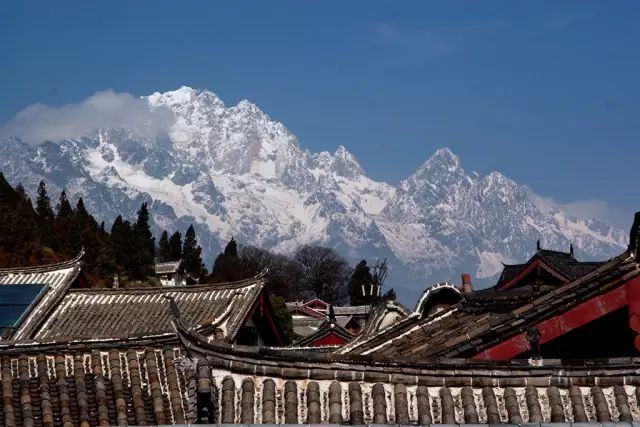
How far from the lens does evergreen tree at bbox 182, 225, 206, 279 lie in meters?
130

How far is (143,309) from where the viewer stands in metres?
34.3

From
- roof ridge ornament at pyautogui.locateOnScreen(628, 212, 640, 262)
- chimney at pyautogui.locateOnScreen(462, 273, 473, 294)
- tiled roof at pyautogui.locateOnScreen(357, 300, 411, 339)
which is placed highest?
tiled roof at pyautogui.locateOnScreen(357, 300, 411, 339)

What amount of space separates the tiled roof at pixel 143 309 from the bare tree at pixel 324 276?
119 meters

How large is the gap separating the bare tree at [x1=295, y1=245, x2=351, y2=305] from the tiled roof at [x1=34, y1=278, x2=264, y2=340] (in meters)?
119

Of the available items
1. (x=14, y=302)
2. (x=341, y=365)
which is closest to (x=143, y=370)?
(x=341, y=365)

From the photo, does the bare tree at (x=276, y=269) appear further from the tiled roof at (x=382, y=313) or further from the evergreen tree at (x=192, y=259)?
the tiled roof at (x=382, y=313)

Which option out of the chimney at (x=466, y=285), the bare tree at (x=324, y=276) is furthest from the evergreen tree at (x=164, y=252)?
the chimney at (x=466, y=285)

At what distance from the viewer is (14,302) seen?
3247 centimetres

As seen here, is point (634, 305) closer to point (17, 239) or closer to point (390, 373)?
point (390, 373)

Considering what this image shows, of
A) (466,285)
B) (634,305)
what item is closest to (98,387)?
(634,305)

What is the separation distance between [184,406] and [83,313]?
61.6 ft

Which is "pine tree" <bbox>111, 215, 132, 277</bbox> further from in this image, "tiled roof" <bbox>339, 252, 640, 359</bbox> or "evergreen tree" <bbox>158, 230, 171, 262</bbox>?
"tiled roof" <bbox>339, 252, 640, 359</bbox>

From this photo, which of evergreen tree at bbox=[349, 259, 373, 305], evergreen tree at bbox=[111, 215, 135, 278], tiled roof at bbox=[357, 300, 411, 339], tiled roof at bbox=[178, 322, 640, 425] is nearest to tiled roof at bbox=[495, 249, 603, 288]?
tiled roof at bbox=[357, 300, 411, 339]

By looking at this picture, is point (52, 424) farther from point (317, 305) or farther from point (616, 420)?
point (317, 305)
